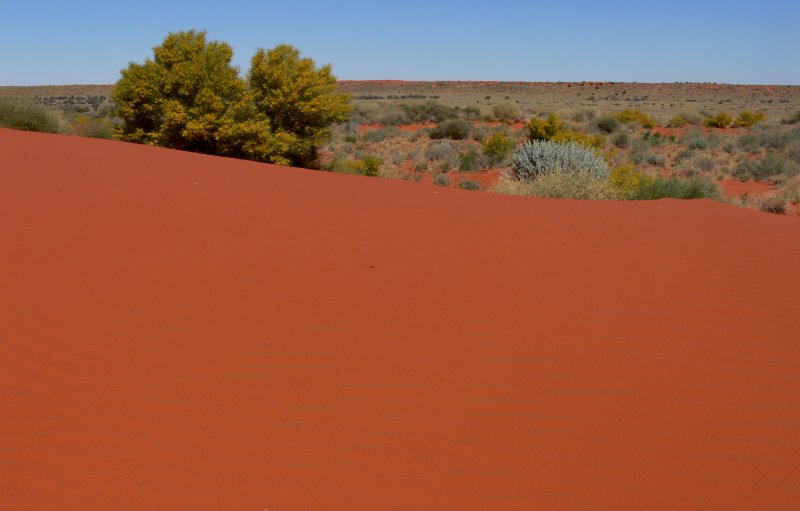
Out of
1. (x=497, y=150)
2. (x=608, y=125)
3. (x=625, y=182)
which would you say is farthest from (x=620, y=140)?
(x=625, y=182)

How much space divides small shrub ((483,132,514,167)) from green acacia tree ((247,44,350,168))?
648cm

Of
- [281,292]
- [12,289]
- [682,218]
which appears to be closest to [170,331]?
[281,292]

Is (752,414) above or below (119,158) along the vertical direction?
below

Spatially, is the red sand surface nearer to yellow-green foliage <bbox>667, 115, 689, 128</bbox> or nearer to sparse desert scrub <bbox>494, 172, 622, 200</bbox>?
sparse desert scrub <bbox>494, 172, 622, 200</bbox>

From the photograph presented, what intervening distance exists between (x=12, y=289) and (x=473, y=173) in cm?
1948

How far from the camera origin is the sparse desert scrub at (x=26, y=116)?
688 inches

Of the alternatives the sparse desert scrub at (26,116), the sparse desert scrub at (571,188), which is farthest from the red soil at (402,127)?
the sparse desert scrub at (571,188)

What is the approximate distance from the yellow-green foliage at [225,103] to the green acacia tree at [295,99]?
27 mm

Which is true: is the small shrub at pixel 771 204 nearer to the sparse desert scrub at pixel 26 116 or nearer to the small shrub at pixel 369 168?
the small shrub at pixel 369 168

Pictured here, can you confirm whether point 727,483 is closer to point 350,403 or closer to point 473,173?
point 350,403

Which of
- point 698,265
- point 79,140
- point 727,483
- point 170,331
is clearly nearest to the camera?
point 727,483

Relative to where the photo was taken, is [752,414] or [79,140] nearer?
[752,414]

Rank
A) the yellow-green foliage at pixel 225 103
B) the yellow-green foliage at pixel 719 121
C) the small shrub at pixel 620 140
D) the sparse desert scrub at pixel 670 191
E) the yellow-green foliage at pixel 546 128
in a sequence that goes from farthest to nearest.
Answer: the yellow-green foliage at pixel 719 121 → the small shrub at pixel 620 140 → the yellow-green foliage at pixel 546 128 → the yellow-green foliage at pixel 225 103 → the sparse desert scrub at pixel 670 191

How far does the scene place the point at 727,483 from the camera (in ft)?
10.8
